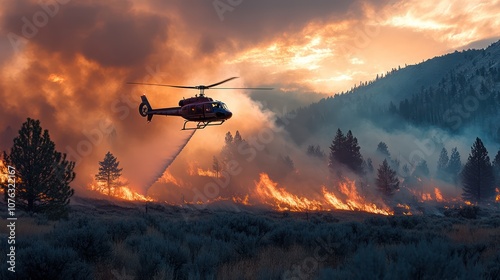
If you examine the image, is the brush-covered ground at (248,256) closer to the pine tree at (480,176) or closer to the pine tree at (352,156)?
the pine tree at (480,176)

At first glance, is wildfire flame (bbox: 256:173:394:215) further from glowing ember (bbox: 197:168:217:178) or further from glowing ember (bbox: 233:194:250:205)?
glowing ember (bbox: 197:168:217:178)

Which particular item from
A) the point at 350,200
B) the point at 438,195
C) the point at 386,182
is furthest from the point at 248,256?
the point at 438,195

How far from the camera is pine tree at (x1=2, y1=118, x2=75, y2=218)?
27.8 meters

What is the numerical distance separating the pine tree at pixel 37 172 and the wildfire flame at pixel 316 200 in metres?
72.4

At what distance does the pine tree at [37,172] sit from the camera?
27.8 m

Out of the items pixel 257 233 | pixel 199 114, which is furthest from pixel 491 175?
pixel 257 233

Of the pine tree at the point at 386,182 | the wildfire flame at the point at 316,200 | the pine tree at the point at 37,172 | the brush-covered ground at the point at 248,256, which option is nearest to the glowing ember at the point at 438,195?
the wildfire flame at the point at 316,200

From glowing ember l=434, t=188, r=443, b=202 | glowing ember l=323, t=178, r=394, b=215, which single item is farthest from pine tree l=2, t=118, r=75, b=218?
glowing ember l=434, t=188, r=443, b=202

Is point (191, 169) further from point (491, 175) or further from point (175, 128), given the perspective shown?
point (491, 175)

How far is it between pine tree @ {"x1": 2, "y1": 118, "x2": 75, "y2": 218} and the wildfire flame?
72.4 metres

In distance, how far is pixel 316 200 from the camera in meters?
106

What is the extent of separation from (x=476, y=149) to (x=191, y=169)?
93.3 meters

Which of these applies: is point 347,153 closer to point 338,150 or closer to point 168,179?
point 338,150

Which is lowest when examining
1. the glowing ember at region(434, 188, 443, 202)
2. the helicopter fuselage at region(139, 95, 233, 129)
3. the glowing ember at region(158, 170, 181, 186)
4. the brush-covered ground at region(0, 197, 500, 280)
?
the glowing ember at region(434, 188, 443, 202)
